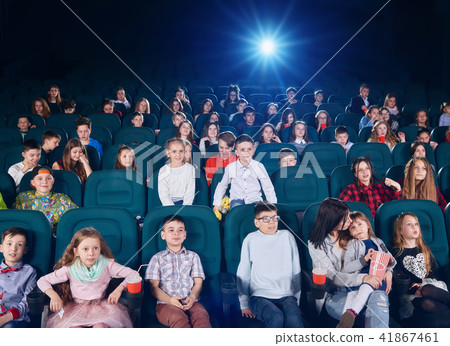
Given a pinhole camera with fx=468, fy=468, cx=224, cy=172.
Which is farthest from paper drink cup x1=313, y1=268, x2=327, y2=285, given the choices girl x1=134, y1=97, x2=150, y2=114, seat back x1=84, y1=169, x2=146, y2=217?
girl x1=134, y1=97, x2=150, y2=114

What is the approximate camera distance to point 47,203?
7.39 feet

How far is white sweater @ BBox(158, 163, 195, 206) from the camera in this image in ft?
8.07

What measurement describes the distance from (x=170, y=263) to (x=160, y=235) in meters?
0.14

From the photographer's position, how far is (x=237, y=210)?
197cm

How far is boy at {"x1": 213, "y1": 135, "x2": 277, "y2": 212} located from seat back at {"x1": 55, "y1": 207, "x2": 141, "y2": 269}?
657mm

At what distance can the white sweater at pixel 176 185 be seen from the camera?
8.07 feet

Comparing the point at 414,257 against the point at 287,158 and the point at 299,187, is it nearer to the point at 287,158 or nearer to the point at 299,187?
the point at 299,187

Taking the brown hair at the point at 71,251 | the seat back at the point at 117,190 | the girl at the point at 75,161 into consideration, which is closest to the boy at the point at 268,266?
the brown hair at the point at 71,251

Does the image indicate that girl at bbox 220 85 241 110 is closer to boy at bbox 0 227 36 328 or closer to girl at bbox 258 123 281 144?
girl at bbox 258 123 281 144

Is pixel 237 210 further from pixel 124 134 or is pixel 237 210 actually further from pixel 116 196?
pixel 124 134

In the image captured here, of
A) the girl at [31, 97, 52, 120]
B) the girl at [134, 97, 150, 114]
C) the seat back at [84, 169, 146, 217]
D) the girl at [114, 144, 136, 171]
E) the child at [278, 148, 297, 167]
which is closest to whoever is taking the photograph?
the seat back at [84, 169, 146, 217]

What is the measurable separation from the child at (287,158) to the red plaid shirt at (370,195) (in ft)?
1.41

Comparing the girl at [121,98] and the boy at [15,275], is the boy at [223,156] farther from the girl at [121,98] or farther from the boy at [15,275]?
the girl at [121,98]
